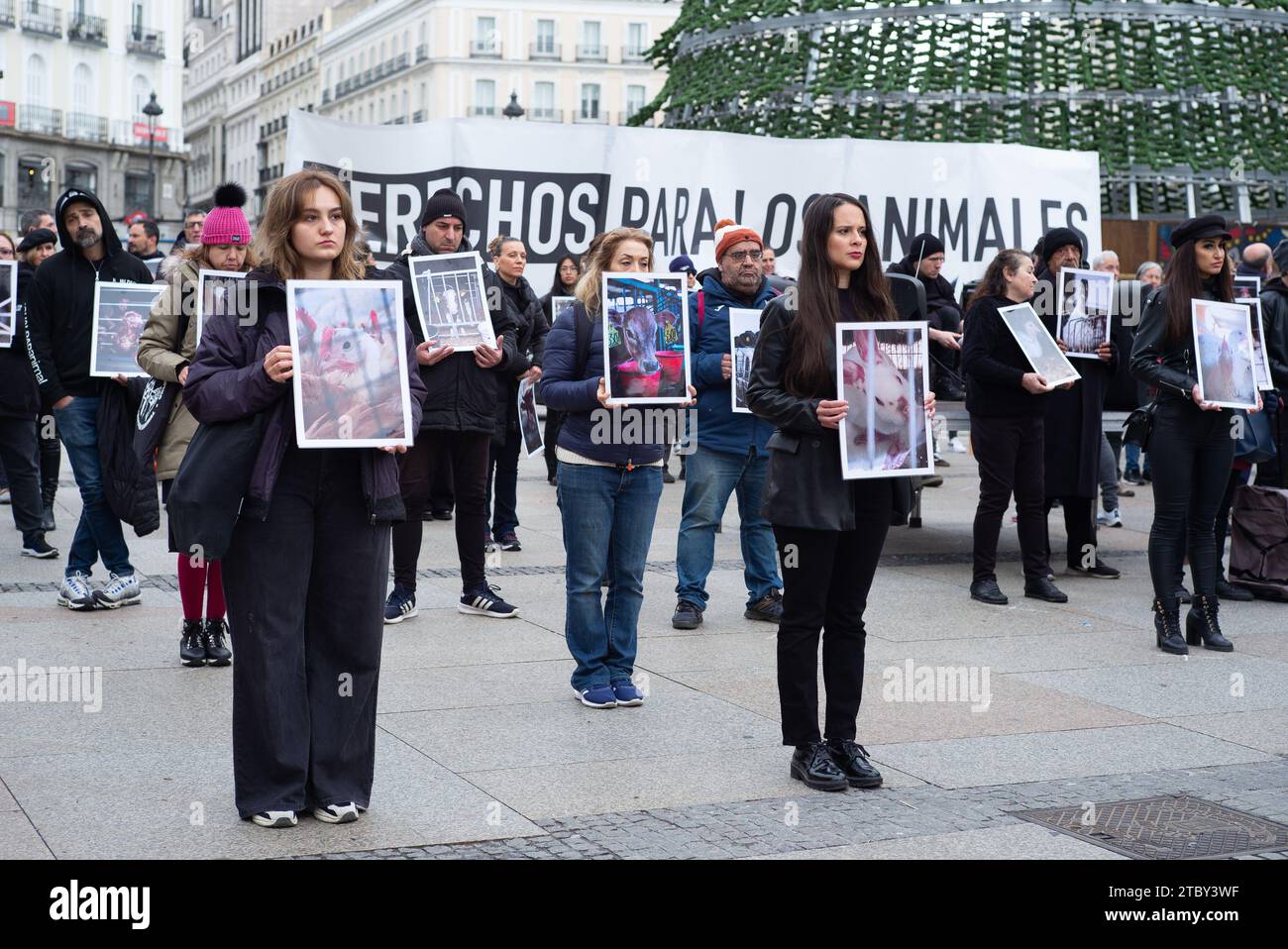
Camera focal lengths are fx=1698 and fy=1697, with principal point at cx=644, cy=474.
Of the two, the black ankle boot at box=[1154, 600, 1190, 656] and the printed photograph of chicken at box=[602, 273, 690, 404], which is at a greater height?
the printed photograph of chicken at box=[602, 273, 690, 404]

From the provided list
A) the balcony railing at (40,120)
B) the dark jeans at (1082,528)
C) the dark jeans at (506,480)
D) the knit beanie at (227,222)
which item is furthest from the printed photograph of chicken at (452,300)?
the balcony railing at (40,120)

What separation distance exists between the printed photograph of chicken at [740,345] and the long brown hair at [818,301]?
2692 mm

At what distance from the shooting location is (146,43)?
80.5m

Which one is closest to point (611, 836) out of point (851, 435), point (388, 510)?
point (388, 510)

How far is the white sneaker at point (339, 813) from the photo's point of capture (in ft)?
16.5

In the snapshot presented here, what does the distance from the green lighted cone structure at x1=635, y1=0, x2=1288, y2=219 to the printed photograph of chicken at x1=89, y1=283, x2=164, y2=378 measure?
11.6 m

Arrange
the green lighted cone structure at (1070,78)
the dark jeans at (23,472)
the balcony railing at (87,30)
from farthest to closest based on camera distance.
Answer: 1. the balcony railing at (87,30)
2. the green lighted cone structure at (1070,78)
3. the dark jeans at (23,472)

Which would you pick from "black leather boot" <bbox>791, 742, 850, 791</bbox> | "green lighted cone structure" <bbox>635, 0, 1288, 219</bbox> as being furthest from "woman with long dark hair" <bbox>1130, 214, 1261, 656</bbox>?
"green lighted cone structure" <bbox>635, 0, 1288, 219</bbox>

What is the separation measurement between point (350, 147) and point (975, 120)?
8.95 meters

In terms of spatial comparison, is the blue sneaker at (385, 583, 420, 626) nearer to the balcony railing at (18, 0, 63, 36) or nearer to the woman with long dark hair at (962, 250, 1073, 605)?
the woman with long dark hair at (962, 250, 1073, 605)

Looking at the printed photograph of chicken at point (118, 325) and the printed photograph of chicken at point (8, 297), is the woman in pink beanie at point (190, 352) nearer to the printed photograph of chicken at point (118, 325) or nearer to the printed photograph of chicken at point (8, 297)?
the printed photograph of chicken at point (118, 325)

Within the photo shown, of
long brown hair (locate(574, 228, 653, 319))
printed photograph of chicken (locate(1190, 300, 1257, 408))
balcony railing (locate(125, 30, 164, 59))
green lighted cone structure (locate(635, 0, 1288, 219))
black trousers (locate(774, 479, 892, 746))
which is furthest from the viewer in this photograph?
balcony railing (locate(125, 30, 164, 59))

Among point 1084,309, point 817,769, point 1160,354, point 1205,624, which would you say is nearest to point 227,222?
point 817,769

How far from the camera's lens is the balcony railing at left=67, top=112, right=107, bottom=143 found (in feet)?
256
